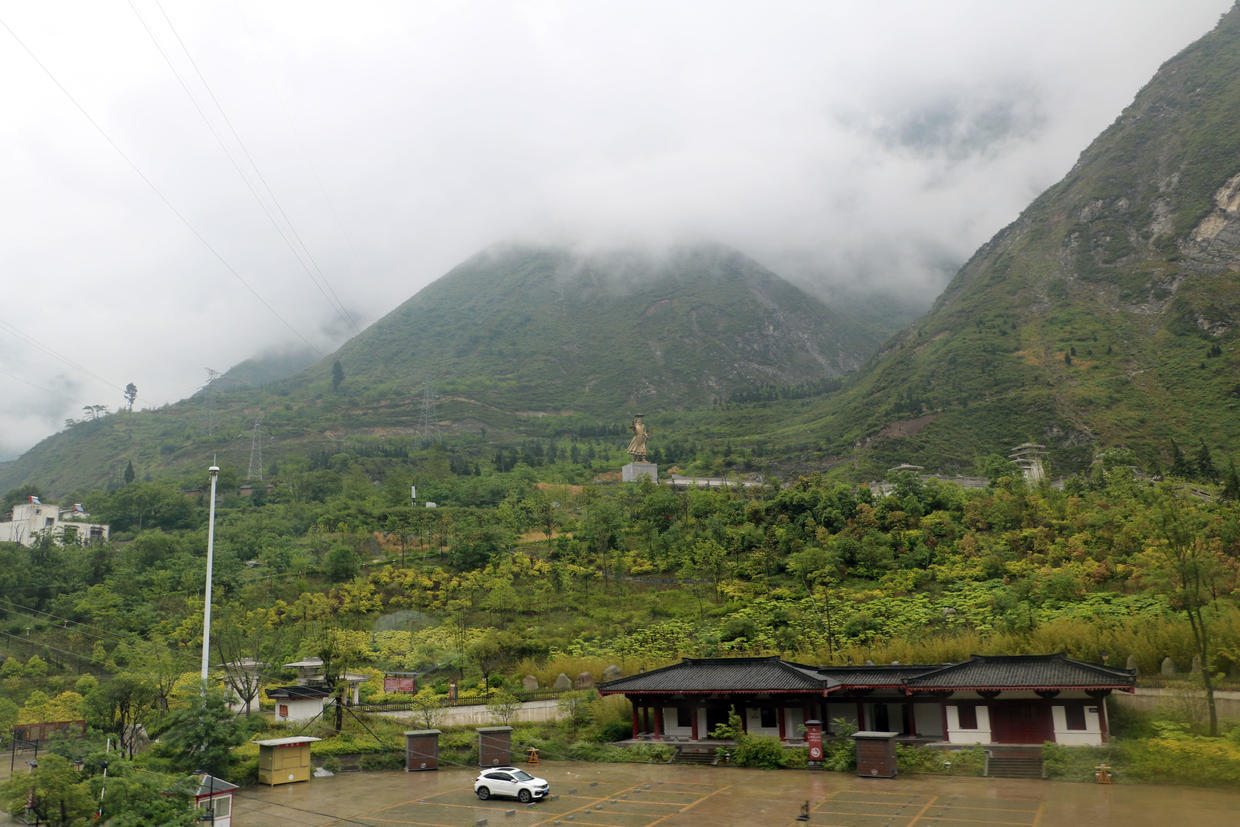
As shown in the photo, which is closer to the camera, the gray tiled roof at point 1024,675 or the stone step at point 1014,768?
the stone step at point 1014,768

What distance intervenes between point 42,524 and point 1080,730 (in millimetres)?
114591

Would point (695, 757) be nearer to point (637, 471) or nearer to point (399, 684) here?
point (399, 684)

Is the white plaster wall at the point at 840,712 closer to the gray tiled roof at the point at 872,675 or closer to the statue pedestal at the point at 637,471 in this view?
the gray tiled roof at the point at 872,675

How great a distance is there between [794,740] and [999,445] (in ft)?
254

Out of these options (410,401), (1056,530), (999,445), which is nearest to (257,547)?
(1056,530)

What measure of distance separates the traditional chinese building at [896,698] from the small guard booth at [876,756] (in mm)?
2964

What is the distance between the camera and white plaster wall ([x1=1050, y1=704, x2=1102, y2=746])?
28188 mm

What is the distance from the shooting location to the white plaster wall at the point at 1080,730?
28.2m

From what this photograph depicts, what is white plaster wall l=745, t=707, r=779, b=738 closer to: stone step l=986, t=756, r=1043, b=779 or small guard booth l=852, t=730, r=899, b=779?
small guard booth l=852, t=730, r=899, b=779

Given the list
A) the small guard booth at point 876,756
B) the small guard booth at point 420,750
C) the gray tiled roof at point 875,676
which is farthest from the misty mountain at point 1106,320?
the small guard booth at point 420,750

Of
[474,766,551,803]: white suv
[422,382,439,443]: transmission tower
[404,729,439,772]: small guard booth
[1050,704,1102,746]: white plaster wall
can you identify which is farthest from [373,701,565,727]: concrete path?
[422,382,439,443]: transmission tower

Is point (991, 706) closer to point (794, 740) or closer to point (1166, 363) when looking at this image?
point (794, 740)

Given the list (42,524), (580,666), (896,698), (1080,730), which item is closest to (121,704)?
(580,666)

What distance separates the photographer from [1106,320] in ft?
374
